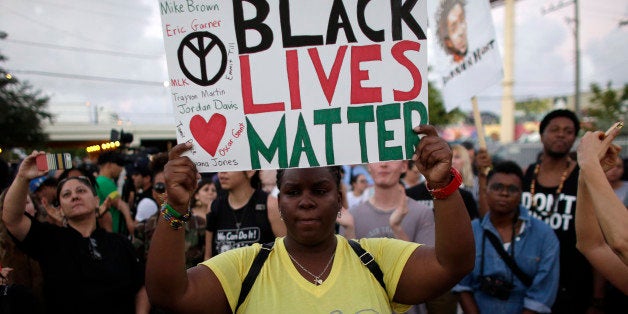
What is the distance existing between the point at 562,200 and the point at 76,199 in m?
4.00

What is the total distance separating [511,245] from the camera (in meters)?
→ 3.37

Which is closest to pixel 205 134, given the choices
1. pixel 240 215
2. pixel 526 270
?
pixel 240 215

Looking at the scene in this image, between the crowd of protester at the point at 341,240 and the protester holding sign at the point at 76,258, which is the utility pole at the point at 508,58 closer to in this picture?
the crowd of protester at the point at 341,240

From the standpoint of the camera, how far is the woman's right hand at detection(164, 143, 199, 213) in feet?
5.69

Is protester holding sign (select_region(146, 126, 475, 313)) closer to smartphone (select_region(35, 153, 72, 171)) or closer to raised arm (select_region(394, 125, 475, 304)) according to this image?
raised arm (select_region(394, 125, 475, 304))

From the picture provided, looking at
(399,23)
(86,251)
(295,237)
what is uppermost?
(399,23)

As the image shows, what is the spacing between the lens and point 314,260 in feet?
6.71

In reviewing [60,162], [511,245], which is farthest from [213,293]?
[511,245]

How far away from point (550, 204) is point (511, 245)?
96 centimetres

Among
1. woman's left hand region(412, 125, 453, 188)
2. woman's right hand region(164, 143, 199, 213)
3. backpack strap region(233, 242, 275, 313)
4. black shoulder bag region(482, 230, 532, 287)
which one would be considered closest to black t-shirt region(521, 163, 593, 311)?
black shoulder bag region(482, 230, 532, 287)

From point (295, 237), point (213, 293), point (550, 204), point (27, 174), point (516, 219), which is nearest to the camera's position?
point (213, 293)

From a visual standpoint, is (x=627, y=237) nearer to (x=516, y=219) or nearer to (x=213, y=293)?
(x=516, y=219)

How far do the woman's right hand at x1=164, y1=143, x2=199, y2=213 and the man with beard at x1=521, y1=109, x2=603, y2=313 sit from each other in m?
3.35

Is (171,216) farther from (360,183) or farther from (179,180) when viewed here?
(360,183)
